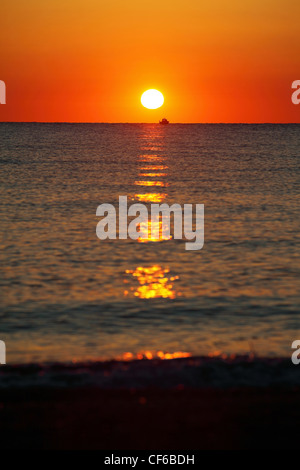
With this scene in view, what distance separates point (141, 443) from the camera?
24.7ft

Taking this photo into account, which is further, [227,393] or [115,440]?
[227,393]

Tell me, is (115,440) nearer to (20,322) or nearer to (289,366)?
(289,366)

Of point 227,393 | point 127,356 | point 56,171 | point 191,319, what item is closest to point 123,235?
point 191,319
